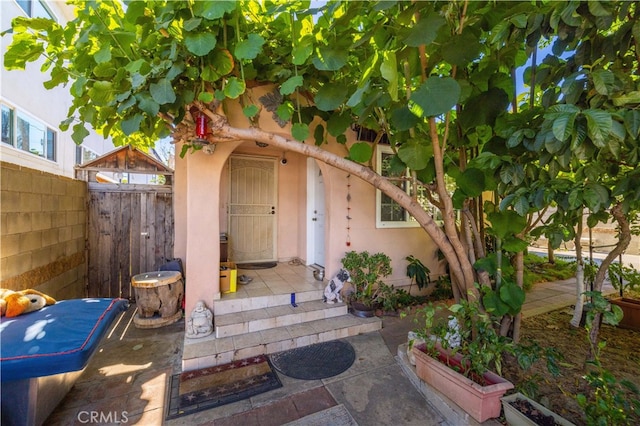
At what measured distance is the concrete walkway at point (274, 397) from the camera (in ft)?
7.09

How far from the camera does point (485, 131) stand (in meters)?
2.86

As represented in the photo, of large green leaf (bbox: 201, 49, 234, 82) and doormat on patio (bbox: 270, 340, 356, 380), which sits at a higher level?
large green leaf (bbox: 201, 49, 234, 82)

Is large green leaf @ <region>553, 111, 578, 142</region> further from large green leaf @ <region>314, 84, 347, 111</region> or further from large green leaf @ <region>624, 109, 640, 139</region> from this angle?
large green leaf @ <region>314, 84, 347, 111</region>

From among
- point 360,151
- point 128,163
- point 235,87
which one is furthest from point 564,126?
point 128,163

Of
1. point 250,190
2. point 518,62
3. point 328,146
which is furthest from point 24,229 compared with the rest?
point 518,62

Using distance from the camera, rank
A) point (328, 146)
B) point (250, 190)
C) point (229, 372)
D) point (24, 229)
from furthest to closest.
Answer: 1. point (250, 190)
2. point (328, 146)
3. point (24, 229)
4. point (229, 372)

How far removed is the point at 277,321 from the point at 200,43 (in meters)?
3.14

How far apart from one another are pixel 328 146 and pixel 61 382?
13.0 ft

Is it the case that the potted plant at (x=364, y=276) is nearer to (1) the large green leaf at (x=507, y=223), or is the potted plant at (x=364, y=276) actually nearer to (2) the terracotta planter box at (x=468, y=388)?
(2) the terracotta planter box at (x=468, y=388)

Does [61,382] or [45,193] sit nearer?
[61,382]

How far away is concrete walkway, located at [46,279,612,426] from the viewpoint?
216 cm

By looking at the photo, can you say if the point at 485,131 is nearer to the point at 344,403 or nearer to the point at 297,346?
the point at 344,403

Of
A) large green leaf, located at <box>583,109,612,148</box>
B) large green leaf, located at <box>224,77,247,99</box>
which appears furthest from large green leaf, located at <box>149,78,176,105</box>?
large green leaf, located at <box>583,109,612,148</box>

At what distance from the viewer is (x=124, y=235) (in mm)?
4645
